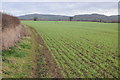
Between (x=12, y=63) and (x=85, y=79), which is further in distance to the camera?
(x=12, y=63)

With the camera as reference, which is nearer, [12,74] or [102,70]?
[12,74]

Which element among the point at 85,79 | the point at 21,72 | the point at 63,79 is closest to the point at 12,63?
the point at 21,72

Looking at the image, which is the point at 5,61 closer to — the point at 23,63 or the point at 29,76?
the point at 23,63

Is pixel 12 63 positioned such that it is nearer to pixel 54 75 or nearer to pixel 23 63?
pixel 23 63

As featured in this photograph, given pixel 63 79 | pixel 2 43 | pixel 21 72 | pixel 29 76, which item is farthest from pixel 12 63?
pixel 63 79

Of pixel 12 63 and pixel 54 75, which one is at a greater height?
pixel 12 63

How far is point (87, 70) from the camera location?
21.1 ft

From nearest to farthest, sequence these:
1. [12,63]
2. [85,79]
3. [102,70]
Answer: [85,79] < [12,63] < [102,70]

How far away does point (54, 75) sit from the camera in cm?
563

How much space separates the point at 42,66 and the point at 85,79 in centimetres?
239

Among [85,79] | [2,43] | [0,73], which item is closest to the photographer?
[0,73]

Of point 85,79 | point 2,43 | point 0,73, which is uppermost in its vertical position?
point 2,43

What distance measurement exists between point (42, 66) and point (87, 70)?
2.49 metres

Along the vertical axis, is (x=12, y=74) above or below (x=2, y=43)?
below
